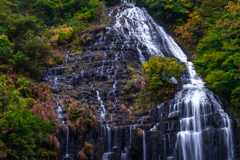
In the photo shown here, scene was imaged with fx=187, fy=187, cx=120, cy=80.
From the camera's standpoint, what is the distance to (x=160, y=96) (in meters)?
13.7

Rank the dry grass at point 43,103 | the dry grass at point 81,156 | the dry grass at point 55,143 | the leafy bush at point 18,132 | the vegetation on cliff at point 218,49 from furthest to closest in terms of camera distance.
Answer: the vegetation on cliff at point 218,49
the dry grass at point 81,156
the dry grass at point 43,103
the dry grass at point 55,143
the leafy bush at point 18,132

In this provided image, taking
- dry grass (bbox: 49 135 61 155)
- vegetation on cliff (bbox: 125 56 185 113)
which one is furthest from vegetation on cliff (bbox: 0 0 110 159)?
vegetation on cliff (bbox: 125 56 185 113)

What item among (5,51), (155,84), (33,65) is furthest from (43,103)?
(155,84)

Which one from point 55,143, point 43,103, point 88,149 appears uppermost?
point 43,103

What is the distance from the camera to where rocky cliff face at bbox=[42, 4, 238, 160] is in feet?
34.4

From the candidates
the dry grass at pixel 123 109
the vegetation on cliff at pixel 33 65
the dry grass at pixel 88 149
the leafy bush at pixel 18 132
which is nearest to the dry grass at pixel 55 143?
the vegetation on cliff at pixel 33 65

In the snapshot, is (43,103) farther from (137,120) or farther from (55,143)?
(137,120)

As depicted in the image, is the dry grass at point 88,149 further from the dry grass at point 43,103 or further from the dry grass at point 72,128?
the dry grass at point 43,103

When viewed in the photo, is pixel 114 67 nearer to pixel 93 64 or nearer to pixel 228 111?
pixel 93 64

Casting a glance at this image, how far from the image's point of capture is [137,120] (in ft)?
41.6

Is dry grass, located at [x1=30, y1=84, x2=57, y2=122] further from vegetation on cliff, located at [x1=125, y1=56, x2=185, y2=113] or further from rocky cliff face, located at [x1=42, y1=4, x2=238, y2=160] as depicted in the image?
vegetation on cliff, located at [x1=125, y1=56, x2=185, y2=113]

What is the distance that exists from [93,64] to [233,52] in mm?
11724

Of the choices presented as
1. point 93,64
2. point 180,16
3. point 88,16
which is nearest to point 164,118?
point 93,64

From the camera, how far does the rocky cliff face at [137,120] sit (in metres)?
10.5
